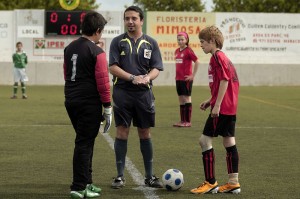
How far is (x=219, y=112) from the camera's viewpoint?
789 centimetres

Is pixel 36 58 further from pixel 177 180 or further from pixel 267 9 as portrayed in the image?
pixel 267 9

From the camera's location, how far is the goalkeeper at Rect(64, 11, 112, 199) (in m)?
7.41

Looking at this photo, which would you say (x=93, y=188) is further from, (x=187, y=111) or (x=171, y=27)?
(x=171, y=27)

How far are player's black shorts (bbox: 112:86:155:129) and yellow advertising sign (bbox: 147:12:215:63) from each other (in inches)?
1191

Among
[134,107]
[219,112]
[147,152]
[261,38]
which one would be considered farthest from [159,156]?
[261,38]

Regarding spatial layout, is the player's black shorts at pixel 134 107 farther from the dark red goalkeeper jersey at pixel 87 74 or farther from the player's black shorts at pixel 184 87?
the player's black shorts at pixel 184 87

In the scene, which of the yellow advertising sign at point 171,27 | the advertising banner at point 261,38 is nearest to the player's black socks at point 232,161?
the yellow advertising sign at point 171,27

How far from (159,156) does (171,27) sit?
28365mm

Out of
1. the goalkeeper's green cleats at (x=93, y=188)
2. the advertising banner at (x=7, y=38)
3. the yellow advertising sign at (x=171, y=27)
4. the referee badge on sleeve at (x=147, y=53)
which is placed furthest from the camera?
the yellow advertising sign at (x=171, y=27)

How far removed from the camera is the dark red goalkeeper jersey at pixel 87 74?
24.3 feet

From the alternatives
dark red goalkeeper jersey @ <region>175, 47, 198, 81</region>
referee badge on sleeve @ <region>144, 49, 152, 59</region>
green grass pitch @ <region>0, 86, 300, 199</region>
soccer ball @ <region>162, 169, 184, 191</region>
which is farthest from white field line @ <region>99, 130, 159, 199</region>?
dark red goalkeeper jersey @ <region>175, 47, 198, 81</region>

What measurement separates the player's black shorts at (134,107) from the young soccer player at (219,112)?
2.30 ft

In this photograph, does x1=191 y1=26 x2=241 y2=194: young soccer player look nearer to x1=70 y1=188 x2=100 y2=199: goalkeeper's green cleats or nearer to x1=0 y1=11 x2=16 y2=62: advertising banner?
x1=70 y1=188 x2=100 y2=199: goalkeeper's green cleats

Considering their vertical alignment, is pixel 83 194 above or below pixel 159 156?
above
